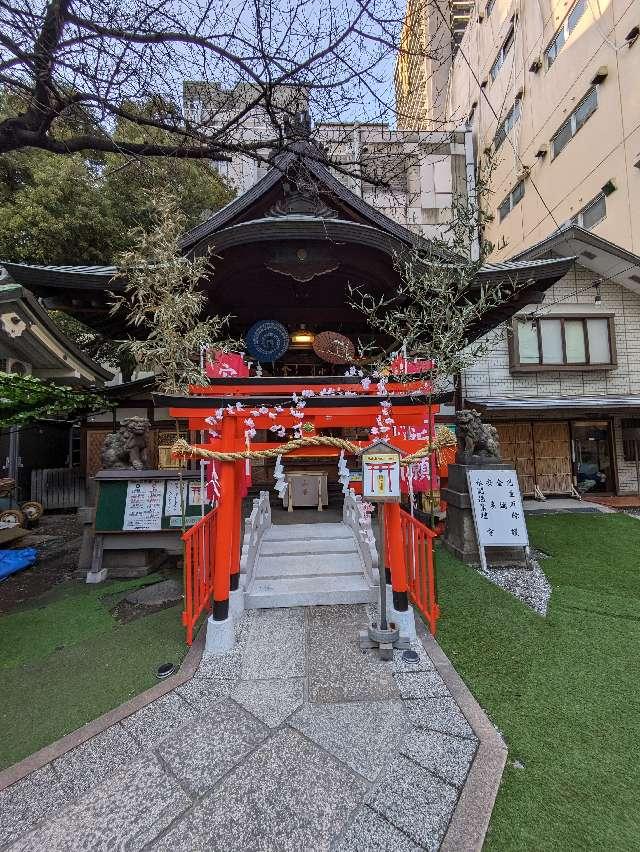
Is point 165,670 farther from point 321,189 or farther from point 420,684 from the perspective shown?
point 321,189

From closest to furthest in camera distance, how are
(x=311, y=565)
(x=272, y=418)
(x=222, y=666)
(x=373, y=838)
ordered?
1. (x=373, y=838)
2. (x=222, y=666)
3. (x=272, y=418)
4. (x=311, y=565)

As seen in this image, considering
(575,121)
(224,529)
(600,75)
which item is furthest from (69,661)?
(575,121)

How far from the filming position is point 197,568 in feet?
13.4

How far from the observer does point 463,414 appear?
7.04 m

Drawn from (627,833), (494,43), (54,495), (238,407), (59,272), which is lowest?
(627,833)

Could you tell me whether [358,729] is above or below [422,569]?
below

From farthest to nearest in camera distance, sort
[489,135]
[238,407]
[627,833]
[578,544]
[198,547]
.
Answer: [489,135], [578,544], [198,547], [238,407], [627,833]

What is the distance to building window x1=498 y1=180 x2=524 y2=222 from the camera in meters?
16.1

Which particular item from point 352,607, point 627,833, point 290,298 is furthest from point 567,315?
point 627,833

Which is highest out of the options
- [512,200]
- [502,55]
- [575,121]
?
[502,55]

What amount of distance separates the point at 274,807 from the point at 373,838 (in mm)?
617

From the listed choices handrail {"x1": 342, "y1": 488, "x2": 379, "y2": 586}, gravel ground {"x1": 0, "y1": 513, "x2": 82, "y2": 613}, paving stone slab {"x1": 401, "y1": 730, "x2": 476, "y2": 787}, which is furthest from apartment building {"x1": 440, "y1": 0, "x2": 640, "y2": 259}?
gravel ground {"x1": 0, "y1": 513, "x2": 82, "y2": 613}

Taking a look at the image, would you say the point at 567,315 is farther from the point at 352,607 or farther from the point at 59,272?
the point at 59,272

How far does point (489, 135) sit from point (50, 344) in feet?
69.7
